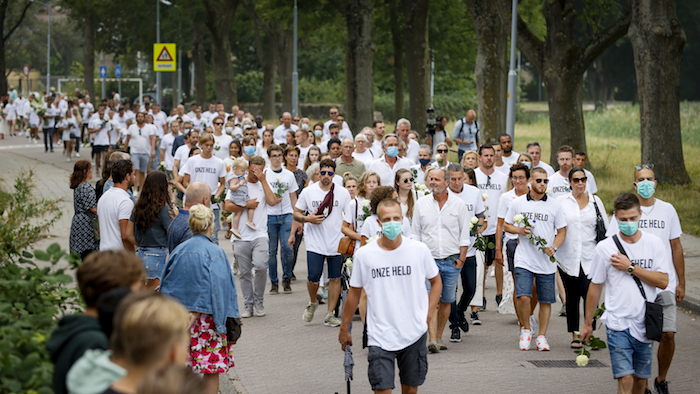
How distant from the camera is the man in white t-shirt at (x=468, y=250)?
9.20m

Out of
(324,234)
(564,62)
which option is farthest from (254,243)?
(564,62)

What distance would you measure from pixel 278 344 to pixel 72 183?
2.67 metres

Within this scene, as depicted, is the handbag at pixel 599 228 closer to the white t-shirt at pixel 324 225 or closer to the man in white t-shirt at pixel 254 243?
the white t-shirt at pixel 324 225

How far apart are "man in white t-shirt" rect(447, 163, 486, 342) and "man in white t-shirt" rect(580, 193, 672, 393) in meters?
2.71

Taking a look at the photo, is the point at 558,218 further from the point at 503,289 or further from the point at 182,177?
the point at 182,177

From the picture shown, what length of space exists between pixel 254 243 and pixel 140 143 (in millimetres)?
10286

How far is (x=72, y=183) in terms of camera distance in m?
8.86

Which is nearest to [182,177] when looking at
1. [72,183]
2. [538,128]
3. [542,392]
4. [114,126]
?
[72,183]

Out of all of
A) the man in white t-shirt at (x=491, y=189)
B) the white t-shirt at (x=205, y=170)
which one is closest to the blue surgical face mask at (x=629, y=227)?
the man in white t-shirt at (x=491, y=189)

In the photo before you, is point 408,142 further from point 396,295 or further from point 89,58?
point 89,58

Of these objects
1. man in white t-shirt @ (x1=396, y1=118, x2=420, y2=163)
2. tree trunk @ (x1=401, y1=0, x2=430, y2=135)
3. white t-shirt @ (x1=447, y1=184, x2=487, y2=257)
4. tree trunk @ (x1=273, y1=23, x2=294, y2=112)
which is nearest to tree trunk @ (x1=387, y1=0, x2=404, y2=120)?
tree trunk @ (x1=401, y1=0, x2=430, y2=135)

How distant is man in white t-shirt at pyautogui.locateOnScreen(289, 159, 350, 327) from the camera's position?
32.7 ft

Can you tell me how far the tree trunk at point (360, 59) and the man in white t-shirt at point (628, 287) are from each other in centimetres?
2058

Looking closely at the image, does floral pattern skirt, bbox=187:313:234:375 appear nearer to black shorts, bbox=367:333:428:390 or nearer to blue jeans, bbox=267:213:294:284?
black shorts, bbox=367:333:428:390
